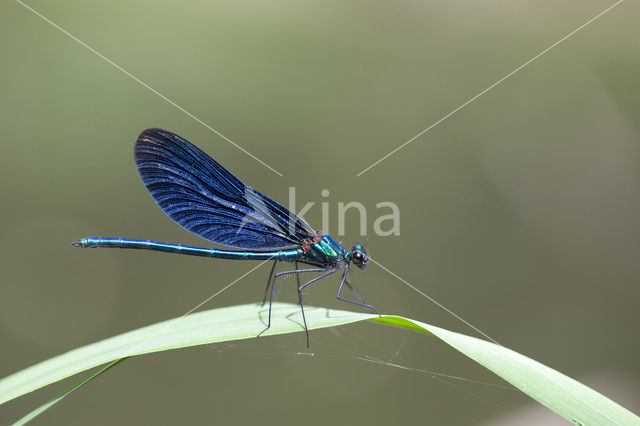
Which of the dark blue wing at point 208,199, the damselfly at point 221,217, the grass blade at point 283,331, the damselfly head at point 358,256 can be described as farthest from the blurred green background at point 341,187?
the grass blade at point 283,331

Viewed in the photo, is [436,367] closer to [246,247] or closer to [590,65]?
[246,247]

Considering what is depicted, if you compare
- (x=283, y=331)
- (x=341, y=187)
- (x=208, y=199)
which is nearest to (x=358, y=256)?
(x=208, y=199)

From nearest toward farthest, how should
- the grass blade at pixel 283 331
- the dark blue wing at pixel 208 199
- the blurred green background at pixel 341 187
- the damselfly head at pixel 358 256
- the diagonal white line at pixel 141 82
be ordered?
the grass blade at pixel 283 331 → the dark blue wing at pixel 208 199 → the damselfly head at pixel 358 256 → the blurred green background at pixel 341 187 → the diagonal white line at pixel 141 82

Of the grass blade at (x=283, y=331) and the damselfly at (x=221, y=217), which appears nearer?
the grass blade at (x=283, y=331)

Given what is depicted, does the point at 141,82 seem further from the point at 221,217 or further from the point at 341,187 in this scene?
the point at 221,217

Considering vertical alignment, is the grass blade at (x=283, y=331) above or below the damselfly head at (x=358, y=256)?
below

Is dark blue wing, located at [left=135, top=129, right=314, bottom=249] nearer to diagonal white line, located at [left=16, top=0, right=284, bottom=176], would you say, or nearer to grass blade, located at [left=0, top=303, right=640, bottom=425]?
grass blade, located at [left=0, top=303, right=640, bottom=425]

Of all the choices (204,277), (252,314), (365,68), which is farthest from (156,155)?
(365,68)

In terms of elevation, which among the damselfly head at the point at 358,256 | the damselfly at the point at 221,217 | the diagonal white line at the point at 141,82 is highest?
the diagonal white line at the point at 141,82

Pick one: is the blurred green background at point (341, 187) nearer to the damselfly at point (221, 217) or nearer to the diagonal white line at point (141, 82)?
the diagonal white line at point (141, 82)
